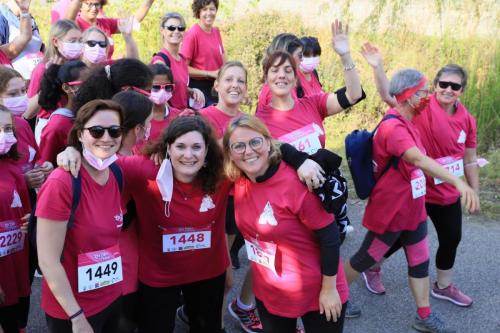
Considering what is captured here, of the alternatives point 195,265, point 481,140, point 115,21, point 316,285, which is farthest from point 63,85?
point 481,140

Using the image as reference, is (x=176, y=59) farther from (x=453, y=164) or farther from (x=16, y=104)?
(x=453, y=164)

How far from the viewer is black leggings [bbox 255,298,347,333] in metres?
2.82

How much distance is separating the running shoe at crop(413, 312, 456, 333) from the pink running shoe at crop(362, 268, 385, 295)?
0.60m

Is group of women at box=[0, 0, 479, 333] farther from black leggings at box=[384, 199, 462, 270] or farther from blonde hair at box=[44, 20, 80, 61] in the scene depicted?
blonde hair at box=[44, 20, 80, 61]

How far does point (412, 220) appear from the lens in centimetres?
391

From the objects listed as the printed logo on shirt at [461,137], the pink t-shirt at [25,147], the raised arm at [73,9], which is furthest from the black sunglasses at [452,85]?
the raised arm at [73,9]

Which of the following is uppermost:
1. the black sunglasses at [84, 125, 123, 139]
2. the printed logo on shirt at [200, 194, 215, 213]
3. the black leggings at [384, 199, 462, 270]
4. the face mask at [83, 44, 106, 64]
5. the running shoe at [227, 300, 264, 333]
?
the face mask at [83, 44, 106, 64]

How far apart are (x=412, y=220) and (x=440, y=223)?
0.65m

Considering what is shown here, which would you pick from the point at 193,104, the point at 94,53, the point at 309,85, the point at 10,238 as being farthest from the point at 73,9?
the point at 10,238

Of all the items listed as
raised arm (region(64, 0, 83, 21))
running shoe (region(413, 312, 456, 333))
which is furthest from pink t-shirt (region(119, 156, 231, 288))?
raised arm (region(64, 0, 83, 21))

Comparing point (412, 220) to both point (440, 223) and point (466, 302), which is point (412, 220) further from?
point (466, 302)

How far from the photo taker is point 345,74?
394 centimetres

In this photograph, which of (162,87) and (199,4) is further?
(199,4)

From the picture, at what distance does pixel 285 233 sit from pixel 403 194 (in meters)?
1.47
